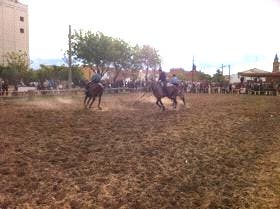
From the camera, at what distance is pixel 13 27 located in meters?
95.8

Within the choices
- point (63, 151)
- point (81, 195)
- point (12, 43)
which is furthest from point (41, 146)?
point (12, 43)

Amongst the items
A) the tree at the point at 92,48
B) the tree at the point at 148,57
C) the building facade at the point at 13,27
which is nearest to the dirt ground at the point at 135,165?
the tree at the point at 92,48

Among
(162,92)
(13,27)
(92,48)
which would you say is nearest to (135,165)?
(162,92)

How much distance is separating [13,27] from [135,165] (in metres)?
90.1

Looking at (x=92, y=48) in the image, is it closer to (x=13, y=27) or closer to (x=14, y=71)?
(x=14, y=71)

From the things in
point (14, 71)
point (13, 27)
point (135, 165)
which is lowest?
point (135, 165)

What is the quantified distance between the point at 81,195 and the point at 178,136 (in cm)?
719

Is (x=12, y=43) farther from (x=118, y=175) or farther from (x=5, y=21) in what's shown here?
(x=118, y=175)

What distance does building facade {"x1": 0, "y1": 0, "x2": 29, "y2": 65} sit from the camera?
92500mm

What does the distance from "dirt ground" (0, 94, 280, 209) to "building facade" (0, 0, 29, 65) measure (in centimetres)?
7677

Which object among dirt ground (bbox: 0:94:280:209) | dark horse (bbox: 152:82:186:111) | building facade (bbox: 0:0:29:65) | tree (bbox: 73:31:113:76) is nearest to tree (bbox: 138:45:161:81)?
tree (bbox: 73:31:113:76)

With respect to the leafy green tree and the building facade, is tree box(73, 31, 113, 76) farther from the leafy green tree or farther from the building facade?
the building facade

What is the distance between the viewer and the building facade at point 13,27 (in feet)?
303

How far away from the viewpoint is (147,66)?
3415 inches
